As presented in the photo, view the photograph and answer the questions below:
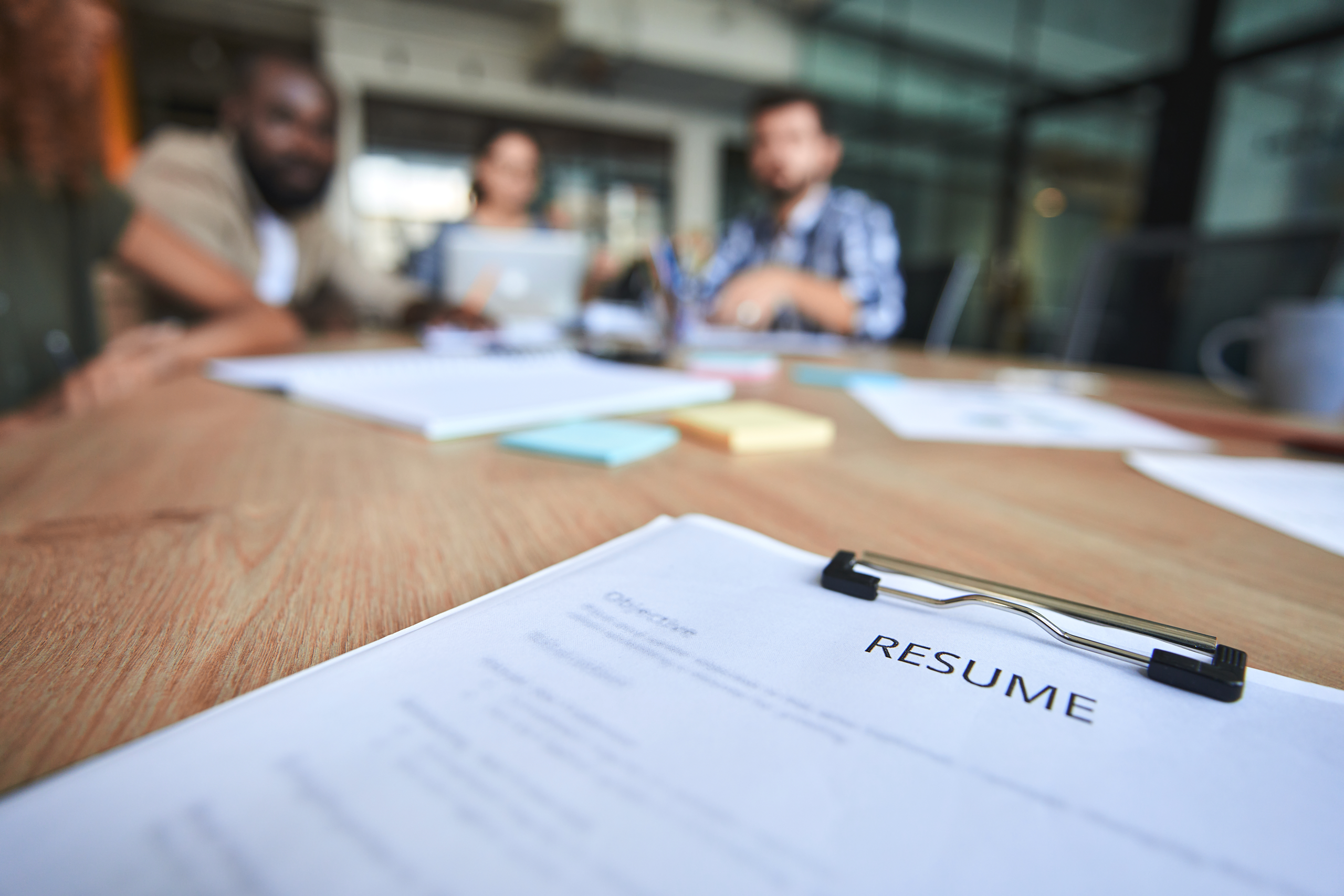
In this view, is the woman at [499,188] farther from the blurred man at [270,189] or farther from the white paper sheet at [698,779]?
the white paper sheet at [698,779]

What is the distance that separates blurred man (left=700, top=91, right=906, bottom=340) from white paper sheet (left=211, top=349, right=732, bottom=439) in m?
0.75

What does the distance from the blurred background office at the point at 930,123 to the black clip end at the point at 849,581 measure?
109cm

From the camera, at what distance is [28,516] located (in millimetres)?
282

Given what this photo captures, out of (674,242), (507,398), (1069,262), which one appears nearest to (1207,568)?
(507,398)

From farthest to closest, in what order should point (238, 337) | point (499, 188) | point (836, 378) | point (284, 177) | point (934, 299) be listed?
point (499, 188) → point (284, 177) → point (934, 299) → point (238, 337) → point (836, 378)

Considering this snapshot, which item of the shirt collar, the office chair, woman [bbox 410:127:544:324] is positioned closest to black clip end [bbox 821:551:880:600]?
the office chair

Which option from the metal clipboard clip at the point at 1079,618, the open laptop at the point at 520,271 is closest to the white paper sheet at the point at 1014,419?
the metal clipboard clip at the point at 1079,618

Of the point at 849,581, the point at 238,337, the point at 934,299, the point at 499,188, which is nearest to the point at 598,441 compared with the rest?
the point at 849,581

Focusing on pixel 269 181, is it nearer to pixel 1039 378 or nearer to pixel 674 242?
pixel 674 242

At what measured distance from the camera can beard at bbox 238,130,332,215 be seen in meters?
1.67

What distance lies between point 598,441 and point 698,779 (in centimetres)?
28

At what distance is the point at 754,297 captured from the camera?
129cm

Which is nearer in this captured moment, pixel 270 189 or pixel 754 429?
pixel 754 429

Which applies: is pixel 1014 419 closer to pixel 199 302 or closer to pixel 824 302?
pixel 824 302
